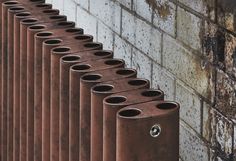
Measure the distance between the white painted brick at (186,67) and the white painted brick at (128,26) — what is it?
287 millimetres

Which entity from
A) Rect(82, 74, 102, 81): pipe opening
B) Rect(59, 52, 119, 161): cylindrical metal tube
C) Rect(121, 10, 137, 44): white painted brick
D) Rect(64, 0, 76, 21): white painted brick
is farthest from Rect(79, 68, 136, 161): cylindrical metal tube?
Rect(64, 0, 76, 21): white painted brick

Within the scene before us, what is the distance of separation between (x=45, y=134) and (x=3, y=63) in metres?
0.61

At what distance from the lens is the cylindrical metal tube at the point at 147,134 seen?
159 centimetres

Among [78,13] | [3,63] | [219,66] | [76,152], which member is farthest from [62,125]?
[78,13]

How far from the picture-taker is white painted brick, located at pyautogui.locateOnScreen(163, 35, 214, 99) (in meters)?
1.94

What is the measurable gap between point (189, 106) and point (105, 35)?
33.1 inches

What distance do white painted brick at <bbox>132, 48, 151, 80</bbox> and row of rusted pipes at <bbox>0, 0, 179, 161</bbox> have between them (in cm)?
24

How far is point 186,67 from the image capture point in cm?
207

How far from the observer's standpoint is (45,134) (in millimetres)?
2221

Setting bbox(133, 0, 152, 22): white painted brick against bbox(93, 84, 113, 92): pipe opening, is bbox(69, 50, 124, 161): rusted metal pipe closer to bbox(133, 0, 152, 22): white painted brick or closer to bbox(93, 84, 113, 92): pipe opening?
bbox(93, 84, 113, 92): pipe opening

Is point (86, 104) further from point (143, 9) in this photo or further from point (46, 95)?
point (143, 9)

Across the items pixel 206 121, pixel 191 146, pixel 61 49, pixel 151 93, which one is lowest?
pixel 191 146

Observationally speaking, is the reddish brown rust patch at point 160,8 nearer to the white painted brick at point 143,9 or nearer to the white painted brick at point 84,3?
the white painted brick at point 143,9

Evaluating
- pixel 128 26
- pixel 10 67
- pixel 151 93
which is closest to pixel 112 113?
pixel 151 93
